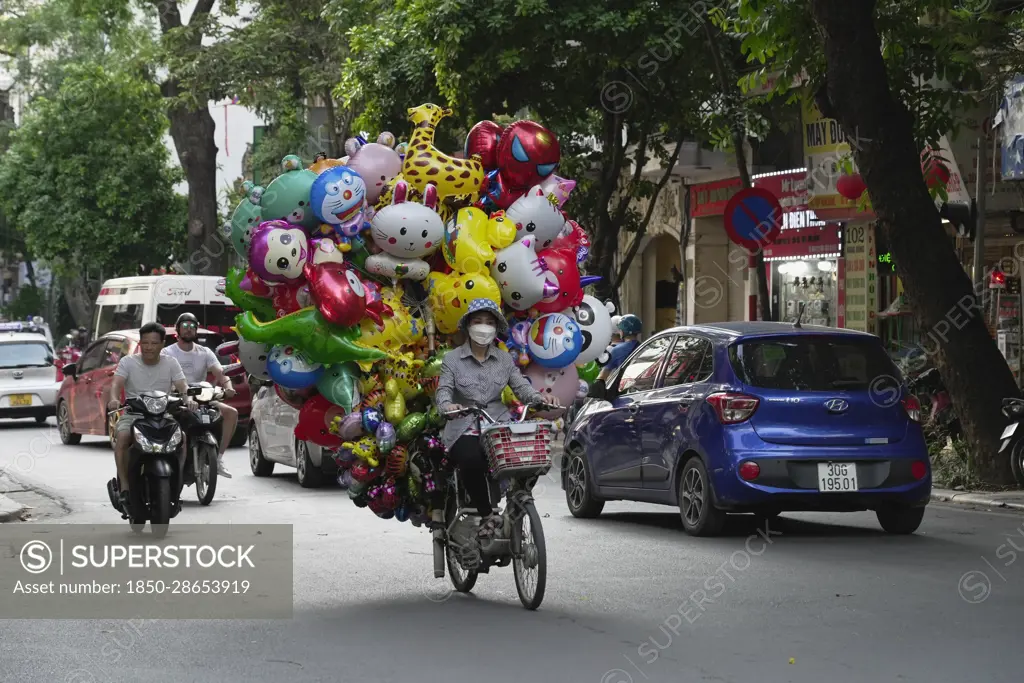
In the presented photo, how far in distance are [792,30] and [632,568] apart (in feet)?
25.3

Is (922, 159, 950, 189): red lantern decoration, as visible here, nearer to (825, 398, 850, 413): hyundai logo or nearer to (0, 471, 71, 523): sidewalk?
(825, 398, 850, 413): hyundai logo

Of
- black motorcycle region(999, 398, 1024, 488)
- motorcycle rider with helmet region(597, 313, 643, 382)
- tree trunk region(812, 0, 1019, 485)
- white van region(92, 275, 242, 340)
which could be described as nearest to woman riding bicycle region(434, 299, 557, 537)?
tree trunk region(812, 0, 1019, 485)

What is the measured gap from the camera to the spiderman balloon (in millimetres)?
9867

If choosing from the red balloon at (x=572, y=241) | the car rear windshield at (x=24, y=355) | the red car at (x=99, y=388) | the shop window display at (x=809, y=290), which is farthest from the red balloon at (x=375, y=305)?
the car rear windshield at (x=24, y=355)

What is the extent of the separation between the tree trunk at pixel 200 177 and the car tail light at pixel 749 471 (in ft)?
85.1

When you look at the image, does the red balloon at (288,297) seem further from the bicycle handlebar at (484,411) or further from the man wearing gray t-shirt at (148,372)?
the man wearing gray t-shirt at (148,372)

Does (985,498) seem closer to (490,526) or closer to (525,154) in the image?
(525,154)

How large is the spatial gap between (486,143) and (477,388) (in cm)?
163

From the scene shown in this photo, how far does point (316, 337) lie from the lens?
9445 mm

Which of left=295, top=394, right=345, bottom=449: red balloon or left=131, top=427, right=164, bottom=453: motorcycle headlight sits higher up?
left=295, top=394, right=345, bottom=449: red balloon

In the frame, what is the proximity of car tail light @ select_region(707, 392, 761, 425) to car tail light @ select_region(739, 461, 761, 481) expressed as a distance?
33 cm

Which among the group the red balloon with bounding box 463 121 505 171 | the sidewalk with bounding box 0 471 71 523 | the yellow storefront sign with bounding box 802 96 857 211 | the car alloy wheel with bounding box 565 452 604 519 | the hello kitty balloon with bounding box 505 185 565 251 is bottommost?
the sidewalk with bounding box 0 471 71 523

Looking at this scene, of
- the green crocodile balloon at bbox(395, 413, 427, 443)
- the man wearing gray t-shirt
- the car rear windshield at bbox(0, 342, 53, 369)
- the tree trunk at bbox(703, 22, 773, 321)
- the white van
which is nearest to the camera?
the green crocodile balloon at bbox(395, 413, 427, 443)

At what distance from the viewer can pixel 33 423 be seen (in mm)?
30641
